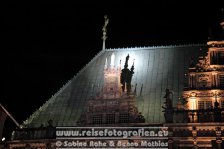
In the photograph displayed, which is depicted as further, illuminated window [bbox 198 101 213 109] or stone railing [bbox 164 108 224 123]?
illuminated window [bbox 198 101 213 109]

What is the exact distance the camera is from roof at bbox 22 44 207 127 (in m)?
31.9

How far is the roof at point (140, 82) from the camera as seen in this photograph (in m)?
31.9

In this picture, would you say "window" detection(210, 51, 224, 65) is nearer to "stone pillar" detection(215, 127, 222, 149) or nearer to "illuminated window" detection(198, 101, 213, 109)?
"illuminated window" detection(198, 101, 213, 109)

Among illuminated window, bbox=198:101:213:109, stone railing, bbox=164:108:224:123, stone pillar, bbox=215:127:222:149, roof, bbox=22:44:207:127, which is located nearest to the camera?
stone pillar, bbox=215:127:222:149

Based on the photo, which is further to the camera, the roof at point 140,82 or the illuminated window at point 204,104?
the roof at point 140,82

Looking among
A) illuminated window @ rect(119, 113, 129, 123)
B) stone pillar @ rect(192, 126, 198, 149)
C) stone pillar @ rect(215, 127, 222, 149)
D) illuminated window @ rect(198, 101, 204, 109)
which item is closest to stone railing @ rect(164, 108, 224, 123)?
stone pillar @ rect(192, 126, 198, 149)

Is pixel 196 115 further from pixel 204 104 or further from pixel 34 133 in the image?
pixel 34 133

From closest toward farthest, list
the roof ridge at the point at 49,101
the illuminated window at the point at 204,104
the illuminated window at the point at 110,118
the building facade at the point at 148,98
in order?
1. the building facade at the point at 148,98
2. the illuminated window at the point at 204,104
3. the illuminated window at the point at 110,118
4. the roof ridge at the point at 49,101

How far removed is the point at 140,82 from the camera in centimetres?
3362

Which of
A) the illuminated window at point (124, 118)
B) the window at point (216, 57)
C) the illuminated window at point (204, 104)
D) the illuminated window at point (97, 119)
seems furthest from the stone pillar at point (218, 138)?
the illuminated window at point (97, 119)

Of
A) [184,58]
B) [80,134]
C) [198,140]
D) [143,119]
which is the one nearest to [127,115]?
[143,119]

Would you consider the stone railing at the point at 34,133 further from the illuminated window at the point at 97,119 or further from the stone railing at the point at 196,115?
the stone railing at the point at 196,115

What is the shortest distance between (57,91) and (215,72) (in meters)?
13.7

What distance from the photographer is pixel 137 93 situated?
32.6 m
